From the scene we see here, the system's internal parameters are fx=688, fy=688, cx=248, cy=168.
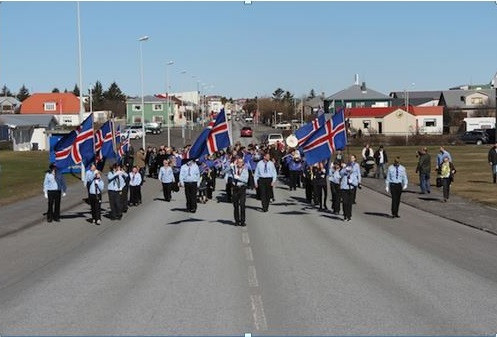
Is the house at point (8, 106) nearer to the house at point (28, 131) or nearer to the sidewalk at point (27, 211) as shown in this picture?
the house at point (28, 131)

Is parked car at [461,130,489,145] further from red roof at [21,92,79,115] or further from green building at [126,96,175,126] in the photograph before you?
green building at [126,96,175,126]

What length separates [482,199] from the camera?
25125 mm

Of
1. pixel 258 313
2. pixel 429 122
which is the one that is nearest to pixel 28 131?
pixel 429 122

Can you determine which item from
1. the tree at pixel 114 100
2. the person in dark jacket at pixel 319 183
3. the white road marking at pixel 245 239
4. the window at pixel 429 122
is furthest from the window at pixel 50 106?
the white road marking at pixel 245 239

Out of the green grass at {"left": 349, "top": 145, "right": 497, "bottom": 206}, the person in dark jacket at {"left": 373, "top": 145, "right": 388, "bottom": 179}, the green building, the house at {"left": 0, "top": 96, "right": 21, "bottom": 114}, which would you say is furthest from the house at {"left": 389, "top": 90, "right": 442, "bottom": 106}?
the person in dark jacket at {"left": 373, "top": 145, "right": 388, "bottom": 179}

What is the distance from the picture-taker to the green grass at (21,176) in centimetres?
2845

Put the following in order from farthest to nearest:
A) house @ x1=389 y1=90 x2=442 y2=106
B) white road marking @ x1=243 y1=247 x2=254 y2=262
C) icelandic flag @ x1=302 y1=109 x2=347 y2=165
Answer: house @ x1=389 y1=90 x2=442 y2=106 < icelandic flag @ x1=302 y1=109 x2=347 y2=165 < white road marking @ x1=243 y1=247 x2=254 y2=262

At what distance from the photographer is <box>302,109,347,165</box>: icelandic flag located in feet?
72.0

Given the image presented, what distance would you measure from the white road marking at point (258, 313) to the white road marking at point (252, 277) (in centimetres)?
84

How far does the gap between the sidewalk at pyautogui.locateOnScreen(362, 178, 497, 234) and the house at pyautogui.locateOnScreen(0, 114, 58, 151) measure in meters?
44.6

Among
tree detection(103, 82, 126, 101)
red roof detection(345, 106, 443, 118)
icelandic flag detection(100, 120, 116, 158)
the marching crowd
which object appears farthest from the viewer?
tree detection(103, 82, 126, 101)

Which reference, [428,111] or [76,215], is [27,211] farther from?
[428,111]

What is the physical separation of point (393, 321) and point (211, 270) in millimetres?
4155

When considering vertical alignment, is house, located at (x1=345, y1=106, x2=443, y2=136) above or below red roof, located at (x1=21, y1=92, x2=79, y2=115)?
below
